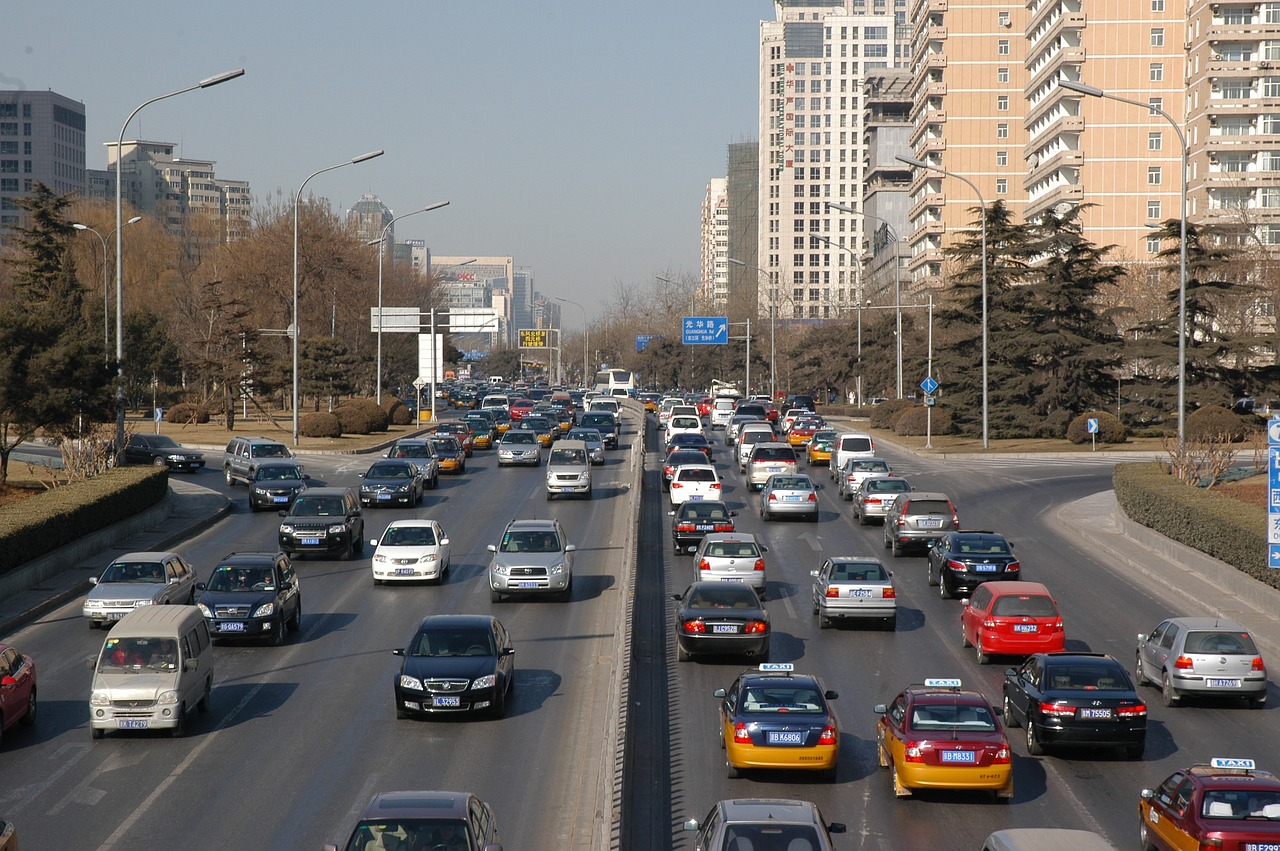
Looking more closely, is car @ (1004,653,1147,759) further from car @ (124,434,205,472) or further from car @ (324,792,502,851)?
car @ (124,434,205,472)

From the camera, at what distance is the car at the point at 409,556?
1178 inches

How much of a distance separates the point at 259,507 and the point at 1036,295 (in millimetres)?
45559

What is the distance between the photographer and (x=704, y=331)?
4508 inches

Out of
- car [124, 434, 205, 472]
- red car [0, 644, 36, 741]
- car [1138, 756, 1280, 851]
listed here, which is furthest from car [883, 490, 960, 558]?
car [124, 434, 205, 472]

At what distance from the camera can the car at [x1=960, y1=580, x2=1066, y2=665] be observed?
22.9m

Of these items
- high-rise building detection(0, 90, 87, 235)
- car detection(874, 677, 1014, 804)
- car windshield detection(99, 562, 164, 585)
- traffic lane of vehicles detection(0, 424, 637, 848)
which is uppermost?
high-rise building detection(0, 90, 87, 235)

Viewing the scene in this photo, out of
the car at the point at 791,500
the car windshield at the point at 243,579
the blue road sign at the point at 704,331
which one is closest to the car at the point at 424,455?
the car at the point at 791,500

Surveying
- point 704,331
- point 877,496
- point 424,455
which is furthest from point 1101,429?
point 704,331

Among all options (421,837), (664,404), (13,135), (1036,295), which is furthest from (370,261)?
(13,135)

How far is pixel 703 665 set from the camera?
75.2ft

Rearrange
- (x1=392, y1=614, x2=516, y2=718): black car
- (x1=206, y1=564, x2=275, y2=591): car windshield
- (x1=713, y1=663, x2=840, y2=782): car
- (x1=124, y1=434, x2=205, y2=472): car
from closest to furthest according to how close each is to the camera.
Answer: (x1=713, y1=663, x2=840, y2=782): car → (x1=392, y1=614, x2=516, y2=718): black car → (x1=206, y1=564, x2=275, y2=591): car windshield → (x1=124, y1=434, x2=205, y2=472): car

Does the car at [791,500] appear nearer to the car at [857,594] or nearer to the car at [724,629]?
the car at [857,594]

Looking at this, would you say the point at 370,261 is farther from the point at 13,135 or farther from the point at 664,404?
the point at 13,135

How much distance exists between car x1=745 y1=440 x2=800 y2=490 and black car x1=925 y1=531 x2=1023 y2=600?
1664 cm
